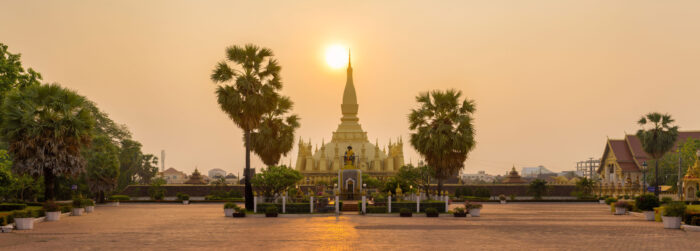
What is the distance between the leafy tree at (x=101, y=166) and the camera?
216 feet

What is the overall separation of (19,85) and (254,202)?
1530cm

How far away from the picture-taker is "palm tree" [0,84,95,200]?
41.5 m

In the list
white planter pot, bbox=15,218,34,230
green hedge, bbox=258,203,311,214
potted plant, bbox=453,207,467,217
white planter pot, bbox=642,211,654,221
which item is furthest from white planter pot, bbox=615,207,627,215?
white planter pot, bbox=15,218,34,230

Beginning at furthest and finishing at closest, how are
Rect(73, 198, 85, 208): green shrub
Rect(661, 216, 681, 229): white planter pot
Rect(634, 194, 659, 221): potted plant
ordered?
Rect(73, 198, 85, 208): green shrub
Rect(634, 194, 659, 221): potted plant
Rect(661, 216, 681, 229): white planter pot

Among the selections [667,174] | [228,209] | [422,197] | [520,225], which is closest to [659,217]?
[520,225]

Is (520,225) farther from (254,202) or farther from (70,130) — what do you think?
(70,130)

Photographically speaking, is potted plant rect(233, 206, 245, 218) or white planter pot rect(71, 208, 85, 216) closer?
potted plant rect(233, 206, 245, 218)

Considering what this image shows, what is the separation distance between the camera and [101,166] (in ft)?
217

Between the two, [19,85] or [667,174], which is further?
[667,174]

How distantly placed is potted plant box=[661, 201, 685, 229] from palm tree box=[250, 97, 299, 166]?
3328 centimetres

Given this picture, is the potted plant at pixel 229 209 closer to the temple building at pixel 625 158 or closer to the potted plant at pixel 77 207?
the potted plant at pixel 77 207

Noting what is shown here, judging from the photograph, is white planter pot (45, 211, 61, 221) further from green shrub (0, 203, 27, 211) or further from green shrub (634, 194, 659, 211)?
green shrub (634, 194, 659, 211)

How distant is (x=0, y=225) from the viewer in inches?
1220

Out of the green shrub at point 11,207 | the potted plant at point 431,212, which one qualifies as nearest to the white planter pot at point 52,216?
the green shrub at point 11,207
